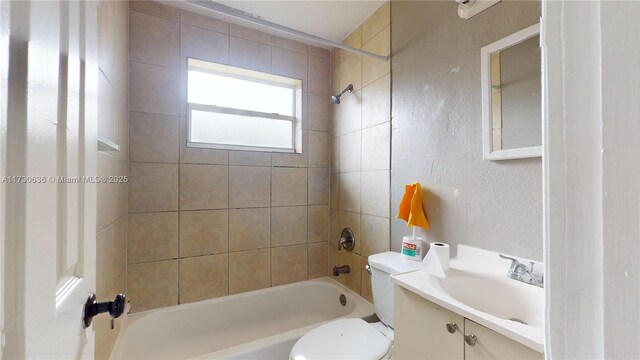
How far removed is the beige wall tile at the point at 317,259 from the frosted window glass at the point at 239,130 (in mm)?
869

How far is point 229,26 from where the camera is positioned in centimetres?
184

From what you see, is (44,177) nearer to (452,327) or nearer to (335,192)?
(452,327)

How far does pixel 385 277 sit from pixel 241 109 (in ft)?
5.11

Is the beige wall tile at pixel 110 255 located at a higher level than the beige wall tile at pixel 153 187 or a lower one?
lower

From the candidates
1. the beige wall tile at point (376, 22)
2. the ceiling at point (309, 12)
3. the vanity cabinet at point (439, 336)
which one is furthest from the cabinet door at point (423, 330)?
the ceiling at point (309, 12)

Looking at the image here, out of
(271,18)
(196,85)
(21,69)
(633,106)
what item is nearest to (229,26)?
(271,18)

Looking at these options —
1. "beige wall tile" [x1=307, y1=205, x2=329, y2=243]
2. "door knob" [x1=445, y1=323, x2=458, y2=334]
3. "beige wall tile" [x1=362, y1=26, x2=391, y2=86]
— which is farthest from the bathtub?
"beige wall tile" [x1=362, y1=26, x2=391, y2=86]

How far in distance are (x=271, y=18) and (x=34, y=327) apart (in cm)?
198

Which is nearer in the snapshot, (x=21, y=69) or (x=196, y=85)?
(x=21, y=69)

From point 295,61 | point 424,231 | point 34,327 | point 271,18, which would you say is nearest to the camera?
point 34,327

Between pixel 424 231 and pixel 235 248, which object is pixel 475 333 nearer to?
pixel 424 231

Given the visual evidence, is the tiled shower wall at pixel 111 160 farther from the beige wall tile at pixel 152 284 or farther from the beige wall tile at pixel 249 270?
the beige wall tile at pixel 249 270

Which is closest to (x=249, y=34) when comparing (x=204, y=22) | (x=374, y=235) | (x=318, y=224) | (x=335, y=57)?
(x=204, y=22)

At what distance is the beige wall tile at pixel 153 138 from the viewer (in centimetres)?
158
